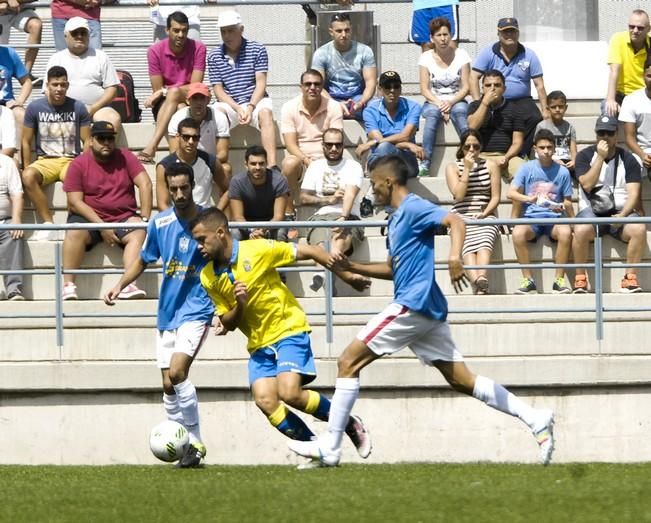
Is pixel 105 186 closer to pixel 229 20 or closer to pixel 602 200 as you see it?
pixel 229 20

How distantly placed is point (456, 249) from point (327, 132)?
19.5ft

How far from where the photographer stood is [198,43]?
663 inches

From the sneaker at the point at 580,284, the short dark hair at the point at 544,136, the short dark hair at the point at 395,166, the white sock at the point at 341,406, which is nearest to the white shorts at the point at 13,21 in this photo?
the short dark hair at the point at 544,136

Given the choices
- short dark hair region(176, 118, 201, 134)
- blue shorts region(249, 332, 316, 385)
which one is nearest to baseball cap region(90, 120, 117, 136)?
short dark hair region(176, 118, 201, 134)

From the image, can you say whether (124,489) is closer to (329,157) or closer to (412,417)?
(412,417)

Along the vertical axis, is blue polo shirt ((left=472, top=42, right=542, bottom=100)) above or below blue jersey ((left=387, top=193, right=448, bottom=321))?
above

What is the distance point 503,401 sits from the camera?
10320 millimetres

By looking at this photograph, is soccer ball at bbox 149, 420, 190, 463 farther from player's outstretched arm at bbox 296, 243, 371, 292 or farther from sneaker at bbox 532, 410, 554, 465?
sneaker at bbox 532, 410, 554, 465

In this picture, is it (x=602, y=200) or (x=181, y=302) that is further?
(x=602, y=200)

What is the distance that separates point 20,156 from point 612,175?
6093 mm

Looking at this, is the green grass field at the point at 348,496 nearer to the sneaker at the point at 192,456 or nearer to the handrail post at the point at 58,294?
the sneaker at the point at 192,456

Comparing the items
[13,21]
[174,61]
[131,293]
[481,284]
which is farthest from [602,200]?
[13,21]

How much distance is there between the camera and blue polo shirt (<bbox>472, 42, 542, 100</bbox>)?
658 inches

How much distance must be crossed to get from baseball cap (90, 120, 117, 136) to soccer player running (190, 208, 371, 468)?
14.1 feet
